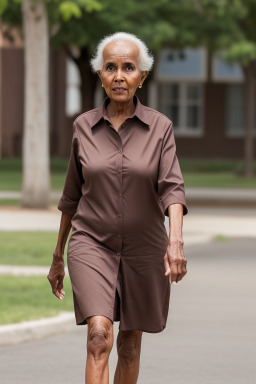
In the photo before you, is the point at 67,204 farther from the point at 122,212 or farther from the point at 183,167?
the point at 183,167

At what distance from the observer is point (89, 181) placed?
5809 mm

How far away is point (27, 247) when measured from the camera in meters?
16.2

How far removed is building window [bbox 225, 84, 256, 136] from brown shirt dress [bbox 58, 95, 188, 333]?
4607 cm

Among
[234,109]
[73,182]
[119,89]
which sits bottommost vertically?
[234,109]

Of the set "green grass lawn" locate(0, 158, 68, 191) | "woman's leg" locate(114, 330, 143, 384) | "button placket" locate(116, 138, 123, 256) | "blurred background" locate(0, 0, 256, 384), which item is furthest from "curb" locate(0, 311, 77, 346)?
"green grass lawn" locate(0, 158, 68, 191)

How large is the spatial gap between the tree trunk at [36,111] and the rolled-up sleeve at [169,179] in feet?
57.4

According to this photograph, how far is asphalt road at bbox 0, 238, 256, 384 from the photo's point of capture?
26.6 feet

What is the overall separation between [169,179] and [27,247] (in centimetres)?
1058

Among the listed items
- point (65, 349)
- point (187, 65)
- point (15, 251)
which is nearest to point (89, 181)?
point (65, 349)

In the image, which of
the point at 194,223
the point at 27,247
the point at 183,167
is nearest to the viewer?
the point at 27,247

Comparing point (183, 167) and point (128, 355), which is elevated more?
point (128, 355)

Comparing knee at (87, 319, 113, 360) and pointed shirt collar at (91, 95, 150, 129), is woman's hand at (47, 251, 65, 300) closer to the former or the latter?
knee at (87, 319, 113, 360)

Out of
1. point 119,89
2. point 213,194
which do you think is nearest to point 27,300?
point 119,89

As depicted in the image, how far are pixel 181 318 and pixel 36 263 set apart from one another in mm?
3876
